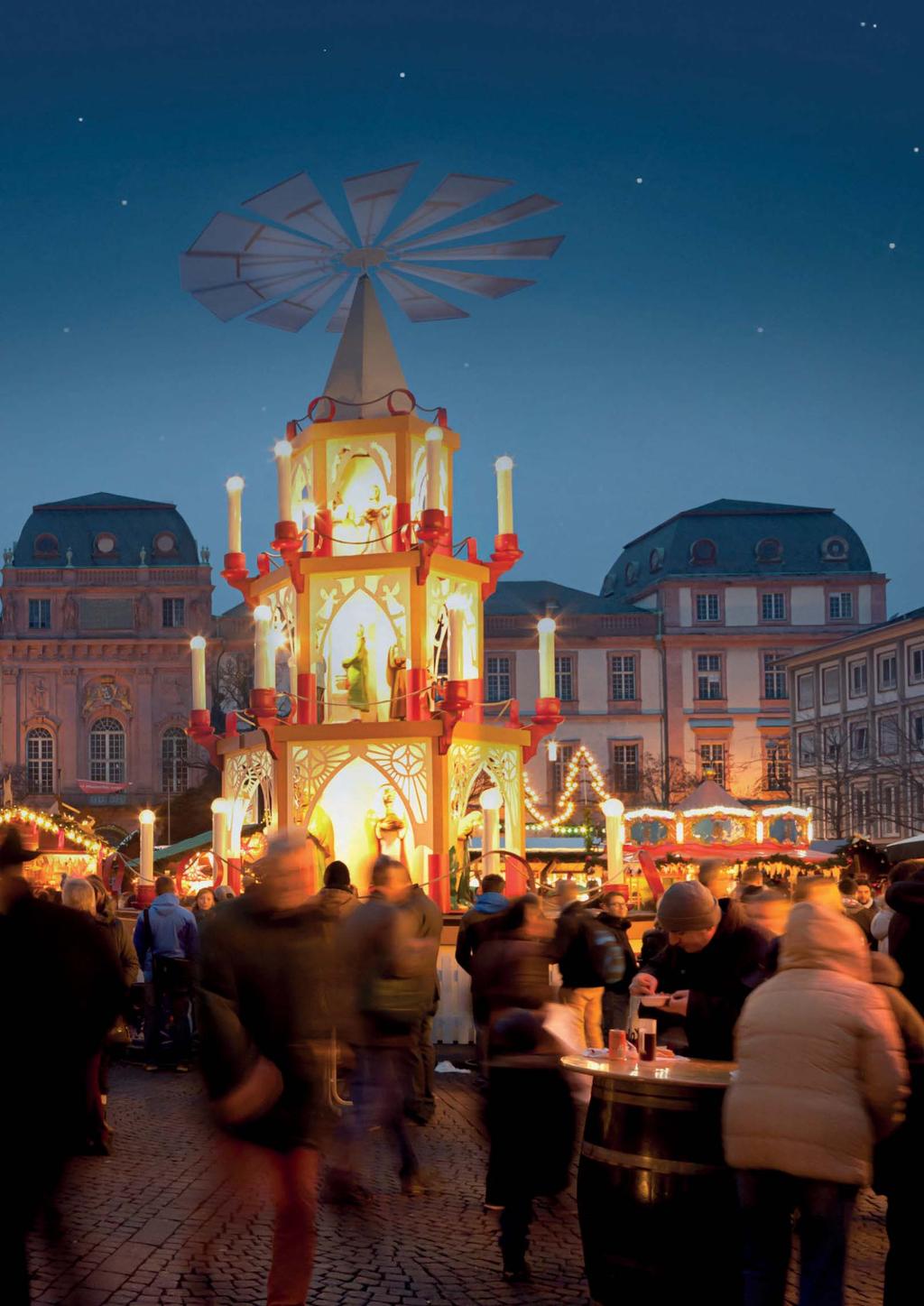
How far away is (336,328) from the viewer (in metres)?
18.4

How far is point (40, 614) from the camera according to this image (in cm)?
6944

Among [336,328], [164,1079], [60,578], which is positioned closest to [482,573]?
[336,328]

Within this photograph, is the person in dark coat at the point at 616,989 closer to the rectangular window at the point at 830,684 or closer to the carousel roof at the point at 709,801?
the carousel roof at the point at 709,801

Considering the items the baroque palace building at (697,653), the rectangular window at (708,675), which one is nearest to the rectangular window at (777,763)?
the baroque palace building at (697,653)

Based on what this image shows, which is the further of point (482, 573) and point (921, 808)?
point (921, 808)

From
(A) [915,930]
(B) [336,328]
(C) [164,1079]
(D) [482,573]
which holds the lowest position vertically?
(C) [164,1079]

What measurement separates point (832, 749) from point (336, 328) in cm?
4244

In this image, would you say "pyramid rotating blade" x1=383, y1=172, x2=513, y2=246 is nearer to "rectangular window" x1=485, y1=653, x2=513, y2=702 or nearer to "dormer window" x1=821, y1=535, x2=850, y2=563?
"rectangular window" x1=485, y1=653, x2=513, y2=702

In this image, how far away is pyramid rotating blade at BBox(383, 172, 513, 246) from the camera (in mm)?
15719

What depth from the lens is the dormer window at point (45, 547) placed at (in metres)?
70.3

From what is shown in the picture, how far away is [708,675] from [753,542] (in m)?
6.29

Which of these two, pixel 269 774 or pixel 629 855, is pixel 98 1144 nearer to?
pixel 269 774

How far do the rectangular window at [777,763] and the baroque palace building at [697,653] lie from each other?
72 millimetres

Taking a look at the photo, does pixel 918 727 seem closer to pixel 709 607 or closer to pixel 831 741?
pixel 831 741
